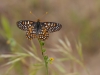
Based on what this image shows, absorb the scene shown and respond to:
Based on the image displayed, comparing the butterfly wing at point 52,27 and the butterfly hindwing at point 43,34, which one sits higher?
the butterfly wing at point 52,27

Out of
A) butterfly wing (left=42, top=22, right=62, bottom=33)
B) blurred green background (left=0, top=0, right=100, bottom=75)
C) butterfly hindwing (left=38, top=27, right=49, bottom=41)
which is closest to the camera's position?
butterfly hindwing (left=38, top=27, right=49, bottom=41)

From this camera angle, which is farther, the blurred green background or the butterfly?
the blurred green background

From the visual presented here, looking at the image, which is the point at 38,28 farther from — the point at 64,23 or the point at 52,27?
the point at 64,23

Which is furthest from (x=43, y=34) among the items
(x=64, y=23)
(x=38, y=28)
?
(x=64, y=23)

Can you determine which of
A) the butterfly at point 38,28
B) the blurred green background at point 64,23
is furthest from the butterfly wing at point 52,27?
the blurred green background at point 64,23

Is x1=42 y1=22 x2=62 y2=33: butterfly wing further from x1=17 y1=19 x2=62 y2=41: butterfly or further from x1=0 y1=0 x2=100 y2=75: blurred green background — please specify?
x1=0 y1=0 x2=100 y2=75: blurred green background

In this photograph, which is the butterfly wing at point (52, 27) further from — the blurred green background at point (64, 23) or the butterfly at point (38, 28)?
the blurred green background at point (64, 23)

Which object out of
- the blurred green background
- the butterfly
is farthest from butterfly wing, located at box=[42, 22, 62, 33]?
the blurred green background

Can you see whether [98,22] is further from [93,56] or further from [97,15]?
[93,56]

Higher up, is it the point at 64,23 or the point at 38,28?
the point at 38,28
